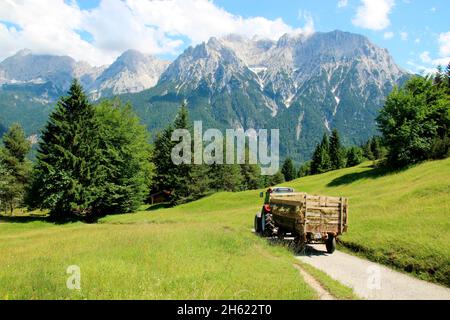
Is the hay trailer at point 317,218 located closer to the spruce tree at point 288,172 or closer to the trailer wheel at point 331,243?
the trailer wheel at point 331,243

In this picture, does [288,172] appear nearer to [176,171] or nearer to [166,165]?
[166,165]

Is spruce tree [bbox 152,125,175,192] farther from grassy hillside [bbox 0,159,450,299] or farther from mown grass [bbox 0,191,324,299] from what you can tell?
mown grass [bbox 0,191,324,299]

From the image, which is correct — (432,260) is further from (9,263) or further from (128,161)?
(128,161)

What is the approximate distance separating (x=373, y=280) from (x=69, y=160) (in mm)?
38146

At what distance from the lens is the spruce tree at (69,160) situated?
4109 cm

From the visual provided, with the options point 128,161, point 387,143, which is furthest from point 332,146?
point 128,161

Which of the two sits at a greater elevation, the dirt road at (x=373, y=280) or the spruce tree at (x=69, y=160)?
the spruce tree at (x=69, y=160)

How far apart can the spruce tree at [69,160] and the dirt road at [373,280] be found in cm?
3330

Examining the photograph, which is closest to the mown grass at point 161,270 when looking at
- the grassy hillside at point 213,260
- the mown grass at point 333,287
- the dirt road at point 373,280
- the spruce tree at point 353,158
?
the grassy hillside at point 213,260

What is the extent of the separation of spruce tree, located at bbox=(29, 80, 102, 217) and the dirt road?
109 feet

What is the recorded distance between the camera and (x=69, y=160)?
41.5m

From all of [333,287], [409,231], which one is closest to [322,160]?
[409,231]

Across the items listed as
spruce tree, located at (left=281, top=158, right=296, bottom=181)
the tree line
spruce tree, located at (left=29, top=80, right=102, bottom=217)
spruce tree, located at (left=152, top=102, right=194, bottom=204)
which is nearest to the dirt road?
spruce tree, located at (left=29, top=80, right=102, bottom=217)
